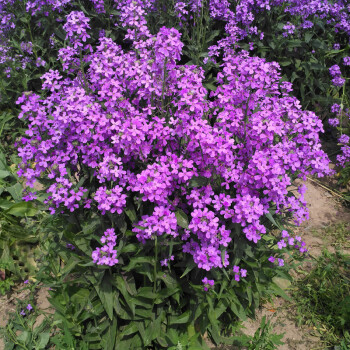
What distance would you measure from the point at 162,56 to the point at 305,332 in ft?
9.31

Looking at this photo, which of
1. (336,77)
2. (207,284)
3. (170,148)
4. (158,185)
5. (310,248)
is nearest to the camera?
(158,185)

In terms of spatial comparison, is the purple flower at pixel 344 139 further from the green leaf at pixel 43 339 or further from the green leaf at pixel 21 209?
the green leaf at pixel 43 339

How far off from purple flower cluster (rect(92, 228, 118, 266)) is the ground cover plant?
0.01 metres

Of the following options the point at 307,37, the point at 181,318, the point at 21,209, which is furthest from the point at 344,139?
the point at 21,209

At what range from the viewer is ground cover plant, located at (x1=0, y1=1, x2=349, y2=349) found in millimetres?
2514

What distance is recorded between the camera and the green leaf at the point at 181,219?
2580 mm

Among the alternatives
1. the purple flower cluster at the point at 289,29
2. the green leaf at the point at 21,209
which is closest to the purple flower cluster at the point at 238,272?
the green leaf at the point at 21,209

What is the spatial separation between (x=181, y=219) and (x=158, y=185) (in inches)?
14.9

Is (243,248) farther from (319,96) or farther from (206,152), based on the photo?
(319,96)

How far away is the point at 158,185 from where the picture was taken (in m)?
2.39

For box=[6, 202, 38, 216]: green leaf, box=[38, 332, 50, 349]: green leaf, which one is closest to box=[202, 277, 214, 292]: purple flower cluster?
box=[38, 332, 50, 349]: green leaf

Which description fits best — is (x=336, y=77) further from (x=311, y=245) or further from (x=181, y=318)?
(x=181, y=318)

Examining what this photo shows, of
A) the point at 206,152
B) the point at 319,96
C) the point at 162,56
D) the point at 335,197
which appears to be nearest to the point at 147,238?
the point at 206,152

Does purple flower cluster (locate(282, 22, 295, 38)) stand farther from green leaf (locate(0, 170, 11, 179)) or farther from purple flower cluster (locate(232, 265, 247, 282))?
green leaf (locate(0, 170, 11, 179))
